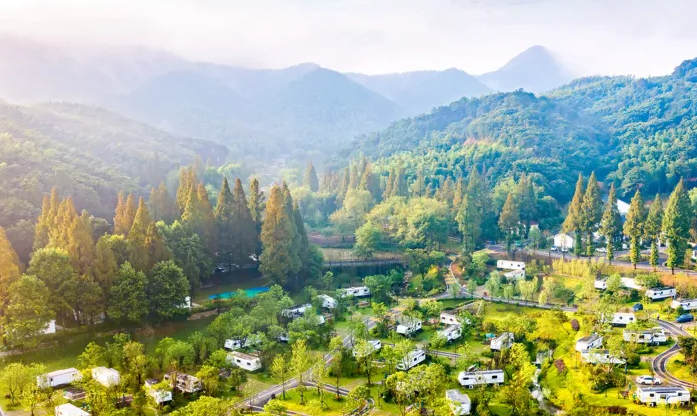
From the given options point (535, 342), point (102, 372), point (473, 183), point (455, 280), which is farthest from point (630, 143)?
point (102, 372)

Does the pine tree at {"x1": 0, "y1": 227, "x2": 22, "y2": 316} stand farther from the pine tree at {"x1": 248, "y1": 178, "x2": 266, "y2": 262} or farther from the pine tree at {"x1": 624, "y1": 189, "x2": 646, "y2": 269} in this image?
the pine tree at {"x1": 624, "y1": 189, "x2": 646, "y2": 269}

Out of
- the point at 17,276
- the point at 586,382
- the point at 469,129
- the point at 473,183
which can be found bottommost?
the point at 586,382

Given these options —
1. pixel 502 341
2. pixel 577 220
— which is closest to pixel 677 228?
pixel 577 220

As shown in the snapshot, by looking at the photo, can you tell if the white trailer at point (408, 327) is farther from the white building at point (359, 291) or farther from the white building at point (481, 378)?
the white building at point (359, 291)

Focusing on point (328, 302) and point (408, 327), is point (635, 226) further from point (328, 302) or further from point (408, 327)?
point (328, 302)

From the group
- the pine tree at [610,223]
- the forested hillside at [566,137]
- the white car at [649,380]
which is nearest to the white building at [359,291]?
the pine tree at [610,223]

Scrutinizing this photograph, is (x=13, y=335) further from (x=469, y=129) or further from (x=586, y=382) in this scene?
(x=469, y=129)
